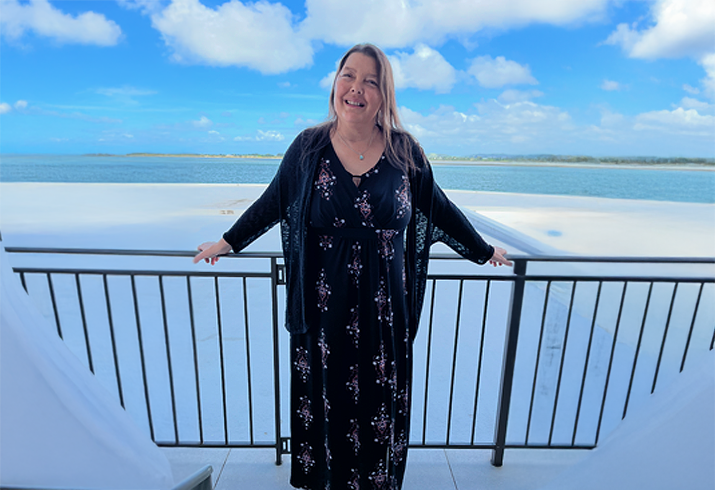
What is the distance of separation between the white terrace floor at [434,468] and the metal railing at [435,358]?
59 mm

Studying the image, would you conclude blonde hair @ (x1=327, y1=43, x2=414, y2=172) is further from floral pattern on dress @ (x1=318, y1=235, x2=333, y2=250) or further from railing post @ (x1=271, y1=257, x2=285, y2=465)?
railing post @ (x1=271, y1=257, x2=285, y2=465)

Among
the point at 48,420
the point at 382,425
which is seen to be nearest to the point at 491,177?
the point at 382,425

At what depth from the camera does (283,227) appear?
1249 millimetres

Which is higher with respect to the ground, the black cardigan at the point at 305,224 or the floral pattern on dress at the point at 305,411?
the black cardigan at the point at 305,224

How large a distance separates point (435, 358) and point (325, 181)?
231cm

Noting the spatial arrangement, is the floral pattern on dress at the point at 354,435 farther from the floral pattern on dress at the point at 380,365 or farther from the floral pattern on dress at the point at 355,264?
the floral pattern on dress at the point at 355,264

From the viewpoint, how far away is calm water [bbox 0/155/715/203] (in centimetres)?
4641

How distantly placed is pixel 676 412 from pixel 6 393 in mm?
1779

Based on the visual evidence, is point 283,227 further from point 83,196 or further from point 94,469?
point 83,196

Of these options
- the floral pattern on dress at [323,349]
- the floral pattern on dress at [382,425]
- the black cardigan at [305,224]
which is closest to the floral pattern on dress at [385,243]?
the black cardigan at [305,224]

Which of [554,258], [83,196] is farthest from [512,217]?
[83,196]

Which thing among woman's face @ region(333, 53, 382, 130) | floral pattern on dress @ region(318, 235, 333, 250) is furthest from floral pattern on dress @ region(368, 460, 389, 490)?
woman's face @ region(333, 53, 382, 130)

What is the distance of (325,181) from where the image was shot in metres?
1.14

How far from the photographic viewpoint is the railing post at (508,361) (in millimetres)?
1478
